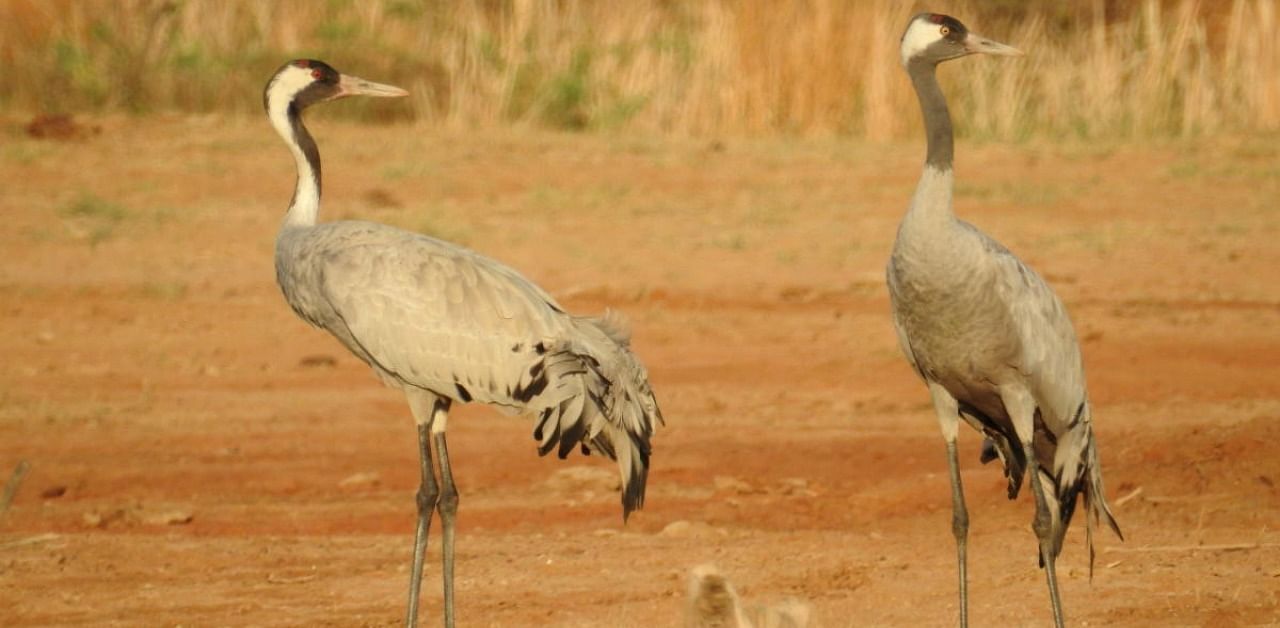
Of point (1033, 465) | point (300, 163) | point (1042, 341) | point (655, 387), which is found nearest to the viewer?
point (1042, 341)

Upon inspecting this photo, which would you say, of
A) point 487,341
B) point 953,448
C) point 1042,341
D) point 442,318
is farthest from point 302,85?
point 1042,341

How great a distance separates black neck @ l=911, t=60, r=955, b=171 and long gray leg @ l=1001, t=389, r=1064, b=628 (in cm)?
73

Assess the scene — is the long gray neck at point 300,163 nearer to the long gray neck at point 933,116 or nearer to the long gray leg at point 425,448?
the long gray leg at point 425,448

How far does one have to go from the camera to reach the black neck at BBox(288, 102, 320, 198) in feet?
24.0

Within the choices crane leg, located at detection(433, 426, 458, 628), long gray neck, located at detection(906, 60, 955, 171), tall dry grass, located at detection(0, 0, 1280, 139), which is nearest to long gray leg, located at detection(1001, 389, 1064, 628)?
long gray neck, located at detection(906, 60, 955, 171)

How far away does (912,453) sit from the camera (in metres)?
8.48

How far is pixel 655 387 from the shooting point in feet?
31.9

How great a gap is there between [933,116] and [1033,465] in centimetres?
109

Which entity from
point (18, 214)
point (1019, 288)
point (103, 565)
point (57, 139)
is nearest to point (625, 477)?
point (1019, 288)

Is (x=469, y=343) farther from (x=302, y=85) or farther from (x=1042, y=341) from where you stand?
(x=1042, y=341)

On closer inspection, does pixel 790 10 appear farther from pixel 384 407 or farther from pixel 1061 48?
pixel 384 407

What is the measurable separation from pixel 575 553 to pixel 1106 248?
→ 6131mm

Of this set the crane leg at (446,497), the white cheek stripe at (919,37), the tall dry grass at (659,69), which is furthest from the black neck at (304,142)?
the tall dry grass at (659,69)

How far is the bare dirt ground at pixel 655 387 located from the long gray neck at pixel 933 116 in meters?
1.38
